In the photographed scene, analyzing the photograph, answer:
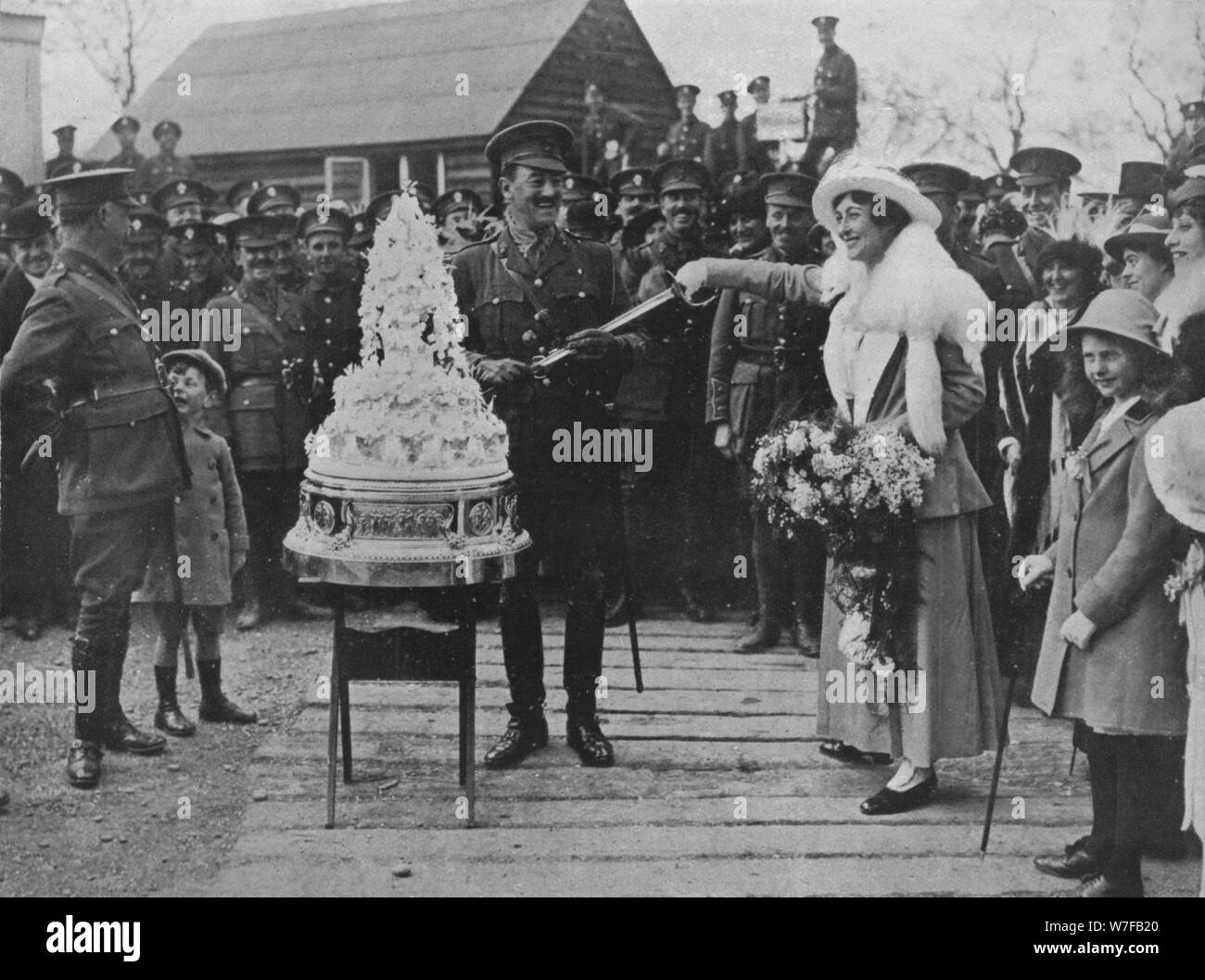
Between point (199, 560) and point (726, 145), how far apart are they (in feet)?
8.90

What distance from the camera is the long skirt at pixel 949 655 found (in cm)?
380

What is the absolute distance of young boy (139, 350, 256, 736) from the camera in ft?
14.1

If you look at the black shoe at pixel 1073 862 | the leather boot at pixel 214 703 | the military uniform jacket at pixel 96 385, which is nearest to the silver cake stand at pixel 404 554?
the military uniform jacket at pixel 96 385

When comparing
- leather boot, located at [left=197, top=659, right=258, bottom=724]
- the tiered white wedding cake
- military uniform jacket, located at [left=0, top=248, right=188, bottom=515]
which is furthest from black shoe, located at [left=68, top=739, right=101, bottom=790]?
the tiered white wedding cake

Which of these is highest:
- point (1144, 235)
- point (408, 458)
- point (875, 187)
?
point (875, 187)

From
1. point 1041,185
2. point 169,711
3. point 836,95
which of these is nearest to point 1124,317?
point 1041,185

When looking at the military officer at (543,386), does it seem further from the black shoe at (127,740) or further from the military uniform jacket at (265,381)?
the military uniform jacket at (265,381)

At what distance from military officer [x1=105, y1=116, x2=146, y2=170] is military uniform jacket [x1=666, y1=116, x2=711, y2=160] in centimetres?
227

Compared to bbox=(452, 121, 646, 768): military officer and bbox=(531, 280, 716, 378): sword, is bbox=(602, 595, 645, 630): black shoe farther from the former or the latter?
bbox=(531, 280, 716, 378): sword

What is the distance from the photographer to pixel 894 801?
3.84m

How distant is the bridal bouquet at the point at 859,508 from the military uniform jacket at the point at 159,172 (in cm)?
403

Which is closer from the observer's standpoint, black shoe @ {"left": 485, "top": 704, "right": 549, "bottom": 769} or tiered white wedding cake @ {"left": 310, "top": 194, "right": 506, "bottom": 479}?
tiered white wedding cake @ {"left": 310, "top": 194, "right": 506, "bottom": 479}

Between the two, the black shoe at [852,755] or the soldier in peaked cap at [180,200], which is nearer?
the black shoe at [852,755]

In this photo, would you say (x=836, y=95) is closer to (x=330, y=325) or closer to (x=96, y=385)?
(x=330, y=325)
